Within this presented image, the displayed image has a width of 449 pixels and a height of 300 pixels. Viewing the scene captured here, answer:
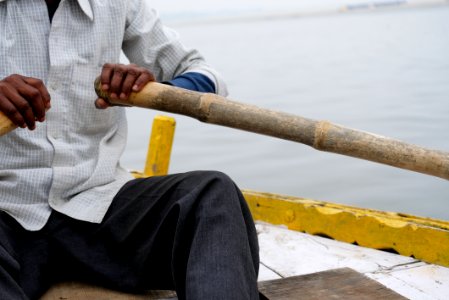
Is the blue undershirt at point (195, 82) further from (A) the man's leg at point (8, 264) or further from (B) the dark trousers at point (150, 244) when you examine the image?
(A) the man's leg at point (8, 264)

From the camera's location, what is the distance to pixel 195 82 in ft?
5.80

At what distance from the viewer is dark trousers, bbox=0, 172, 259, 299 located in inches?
53.6

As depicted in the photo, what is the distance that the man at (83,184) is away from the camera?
1.45 meters

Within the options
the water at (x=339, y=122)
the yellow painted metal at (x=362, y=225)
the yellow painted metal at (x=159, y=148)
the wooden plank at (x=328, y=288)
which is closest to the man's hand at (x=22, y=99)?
the wooden plank at (x=328, y=288)

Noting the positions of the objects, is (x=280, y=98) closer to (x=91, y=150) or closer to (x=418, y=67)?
(x=418, y=67)

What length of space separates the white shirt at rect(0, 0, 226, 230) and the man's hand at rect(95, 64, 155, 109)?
194 millimetres

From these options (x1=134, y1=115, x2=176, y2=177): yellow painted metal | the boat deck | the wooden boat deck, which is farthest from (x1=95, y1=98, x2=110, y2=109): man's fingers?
(x1=134, y1=115, x2=176, y2=177): yellow painted metal

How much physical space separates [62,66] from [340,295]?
927 mm

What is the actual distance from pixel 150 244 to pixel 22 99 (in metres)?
0.47

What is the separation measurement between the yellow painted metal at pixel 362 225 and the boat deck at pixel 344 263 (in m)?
0.03

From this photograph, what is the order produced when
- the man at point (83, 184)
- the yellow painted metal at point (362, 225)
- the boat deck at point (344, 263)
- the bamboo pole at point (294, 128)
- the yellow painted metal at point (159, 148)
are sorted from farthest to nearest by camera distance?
the yellow painted metal at point (159, 148) → the yellow painted metal at point (362, 225) → the boat deck at point (344, 263) → the man at point (83, 184) → the bamboo pole at point (294, 128)

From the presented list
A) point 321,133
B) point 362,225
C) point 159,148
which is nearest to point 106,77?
point 321,133

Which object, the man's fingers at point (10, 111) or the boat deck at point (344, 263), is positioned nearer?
the man's fingers at point (10, 111)

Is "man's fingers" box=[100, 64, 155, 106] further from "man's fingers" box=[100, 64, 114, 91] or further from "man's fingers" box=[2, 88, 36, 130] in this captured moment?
"man's fingers" box=[2, 88, 36, 130]
